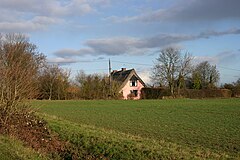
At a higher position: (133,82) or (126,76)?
(126,76)

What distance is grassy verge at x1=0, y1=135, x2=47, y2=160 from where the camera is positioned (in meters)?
9.39

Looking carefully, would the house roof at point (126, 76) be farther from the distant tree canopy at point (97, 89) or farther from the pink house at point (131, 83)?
the distant tree canopy at point (97, 89)

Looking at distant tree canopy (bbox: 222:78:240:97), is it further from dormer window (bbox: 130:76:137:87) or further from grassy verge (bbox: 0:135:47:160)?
grassy verge (bbox: 0:135:47:160)

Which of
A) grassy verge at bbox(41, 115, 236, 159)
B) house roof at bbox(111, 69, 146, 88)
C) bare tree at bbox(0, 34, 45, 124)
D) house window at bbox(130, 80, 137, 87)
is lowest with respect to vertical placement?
grassy verge at bbox(41, 115, 236, 159)

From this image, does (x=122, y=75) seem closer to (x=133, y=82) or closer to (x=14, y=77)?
(x=133, y=82)

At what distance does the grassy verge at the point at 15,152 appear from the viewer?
939 cm

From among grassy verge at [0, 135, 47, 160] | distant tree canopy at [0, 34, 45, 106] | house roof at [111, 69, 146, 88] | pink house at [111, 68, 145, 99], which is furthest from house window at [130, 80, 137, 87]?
grassy verge at [0, 135, 47, 160]

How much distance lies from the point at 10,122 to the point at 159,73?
A: 6948 centimetres

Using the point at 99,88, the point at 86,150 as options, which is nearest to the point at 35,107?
the point at 86,150

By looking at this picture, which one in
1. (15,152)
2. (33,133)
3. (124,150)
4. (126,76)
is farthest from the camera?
(126,76)

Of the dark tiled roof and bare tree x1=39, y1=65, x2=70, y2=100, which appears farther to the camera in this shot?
the dark tiled roof

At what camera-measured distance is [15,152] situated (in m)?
9.91

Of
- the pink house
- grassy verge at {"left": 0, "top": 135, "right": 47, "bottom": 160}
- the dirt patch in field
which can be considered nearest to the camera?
grassy verge at {"left": 0, "top": 135, "right": 47, "bottom": 160}

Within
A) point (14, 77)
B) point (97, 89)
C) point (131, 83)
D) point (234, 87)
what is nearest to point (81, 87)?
point (97, 89)
